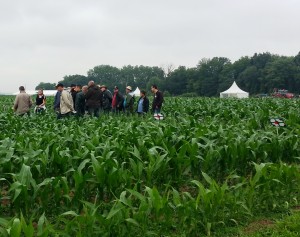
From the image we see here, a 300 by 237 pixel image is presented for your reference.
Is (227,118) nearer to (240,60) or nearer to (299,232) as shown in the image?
(299,232)

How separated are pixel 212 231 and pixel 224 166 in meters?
1.63

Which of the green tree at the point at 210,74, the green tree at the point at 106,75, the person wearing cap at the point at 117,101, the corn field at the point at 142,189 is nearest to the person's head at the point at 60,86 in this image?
the person wearing cap at the point at 117,101

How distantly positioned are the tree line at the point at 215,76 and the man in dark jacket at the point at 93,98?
66979 mm

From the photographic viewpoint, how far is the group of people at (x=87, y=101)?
36.2 feet

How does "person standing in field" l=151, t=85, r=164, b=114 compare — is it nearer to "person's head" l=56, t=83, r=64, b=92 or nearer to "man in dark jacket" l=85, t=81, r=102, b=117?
"man in dark jacket" l=85, t=81, r=102, b=117

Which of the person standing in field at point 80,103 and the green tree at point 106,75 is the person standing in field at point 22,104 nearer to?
the person standing in field at point 80,103

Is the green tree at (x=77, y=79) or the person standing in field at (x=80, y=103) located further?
the green tree at (x=77, y=79)

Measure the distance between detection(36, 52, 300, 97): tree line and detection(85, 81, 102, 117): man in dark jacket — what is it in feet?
220

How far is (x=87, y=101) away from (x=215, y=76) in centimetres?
8976

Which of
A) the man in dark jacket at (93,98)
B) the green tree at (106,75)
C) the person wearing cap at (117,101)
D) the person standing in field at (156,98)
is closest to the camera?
the man in dark jacket at (93,98)

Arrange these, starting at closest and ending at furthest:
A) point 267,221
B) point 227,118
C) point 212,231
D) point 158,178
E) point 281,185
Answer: point 212,231, point 267,221, point 281,185, point 158,178, point 227,118

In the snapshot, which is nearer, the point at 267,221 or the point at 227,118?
the point at 267,221

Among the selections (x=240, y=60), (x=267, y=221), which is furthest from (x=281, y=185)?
(x=240, y=60)

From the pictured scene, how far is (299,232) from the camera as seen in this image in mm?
3416
